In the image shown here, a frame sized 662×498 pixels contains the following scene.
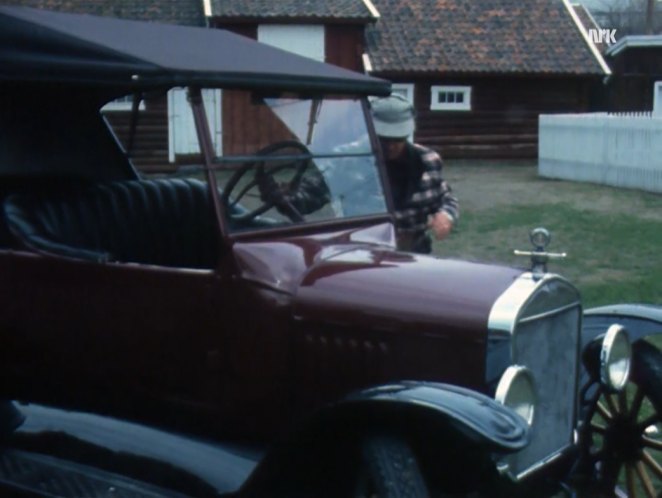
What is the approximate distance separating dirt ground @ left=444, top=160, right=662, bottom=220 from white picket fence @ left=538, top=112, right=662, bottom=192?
29 centimetres

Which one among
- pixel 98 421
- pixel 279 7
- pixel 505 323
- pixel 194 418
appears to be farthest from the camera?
pixel 279 7

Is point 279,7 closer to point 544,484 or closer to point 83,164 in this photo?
point 83,164

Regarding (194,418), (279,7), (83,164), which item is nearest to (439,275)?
(194,418)

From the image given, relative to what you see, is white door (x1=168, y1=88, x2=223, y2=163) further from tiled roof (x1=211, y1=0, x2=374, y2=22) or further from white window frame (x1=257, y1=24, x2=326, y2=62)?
white window frame (x1=257, y1=24, x2=326, y2=62)

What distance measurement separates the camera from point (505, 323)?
11.6 feet

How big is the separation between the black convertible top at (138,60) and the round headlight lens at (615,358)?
4.47 ft

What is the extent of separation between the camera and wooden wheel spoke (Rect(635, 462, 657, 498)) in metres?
4.40

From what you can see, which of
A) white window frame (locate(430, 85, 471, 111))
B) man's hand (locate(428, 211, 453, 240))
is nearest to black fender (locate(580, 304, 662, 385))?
man's hand (locate(428, 211, 453, 240))

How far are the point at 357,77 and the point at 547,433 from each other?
5.27 feet

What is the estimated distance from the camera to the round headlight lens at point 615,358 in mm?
4039

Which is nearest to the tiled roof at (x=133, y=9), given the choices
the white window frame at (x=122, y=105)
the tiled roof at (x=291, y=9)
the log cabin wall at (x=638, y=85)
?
the tiled roof at (x=291, y=9)

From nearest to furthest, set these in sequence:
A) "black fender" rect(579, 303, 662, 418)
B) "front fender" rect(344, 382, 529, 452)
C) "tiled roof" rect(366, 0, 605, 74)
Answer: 1. "front fender" rect(344, 382, 529, 452)
2. "black fender" rect(579, 303, 662, 418)
3. "tiled roof" rect(366, 0, 605, 74)

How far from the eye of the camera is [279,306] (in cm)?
387

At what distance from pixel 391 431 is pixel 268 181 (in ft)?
3.92
